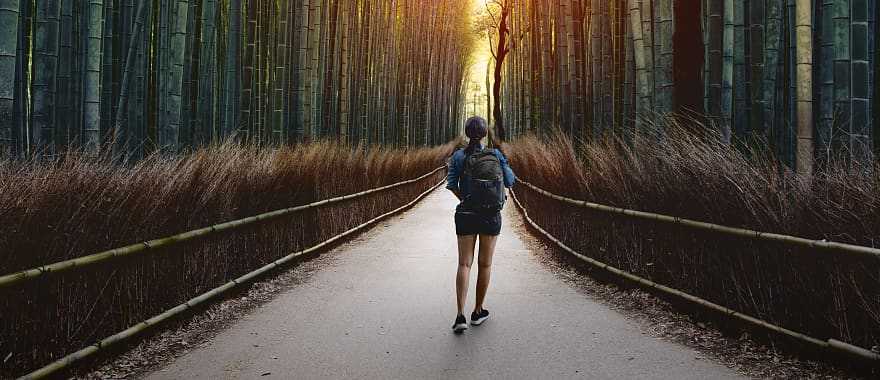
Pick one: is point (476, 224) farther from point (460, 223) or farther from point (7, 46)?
point (7, 46)

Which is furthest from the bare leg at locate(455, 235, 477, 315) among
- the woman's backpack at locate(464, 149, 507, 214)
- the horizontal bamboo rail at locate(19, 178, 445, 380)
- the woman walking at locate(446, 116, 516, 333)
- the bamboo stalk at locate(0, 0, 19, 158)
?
the bamboo stalk at locate(0, 0, 19, 158)

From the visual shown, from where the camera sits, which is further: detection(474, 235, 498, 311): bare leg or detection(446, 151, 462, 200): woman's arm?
detection(446, 151, 462, 200): woman's arm

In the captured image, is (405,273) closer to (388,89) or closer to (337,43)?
(337,43)

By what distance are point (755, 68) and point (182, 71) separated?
13.9ft

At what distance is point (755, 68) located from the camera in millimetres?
4746

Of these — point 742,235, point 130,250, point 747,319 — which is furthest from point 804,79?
point 130,250

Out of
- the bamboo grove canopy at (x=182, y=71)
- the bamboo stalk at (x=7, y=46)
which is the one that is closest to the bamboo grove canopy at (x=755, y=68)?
the bamboo grove canopy at (x=182, y=71)

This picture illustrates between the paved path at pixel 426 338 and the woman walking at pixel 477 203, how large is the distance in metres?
0.27

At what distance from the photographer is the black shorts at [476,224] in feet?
13.3

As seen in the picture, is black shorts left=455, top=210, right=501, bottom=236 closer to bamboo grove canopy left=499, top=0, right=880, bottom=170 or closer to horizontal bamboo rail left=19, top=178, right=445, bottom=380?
horizontal bamboo rail left=19, top=178, right=445, bottom=380

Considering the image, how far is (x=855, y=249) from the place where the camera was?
9.26ft

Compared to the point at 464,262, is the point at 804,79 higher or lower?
higher

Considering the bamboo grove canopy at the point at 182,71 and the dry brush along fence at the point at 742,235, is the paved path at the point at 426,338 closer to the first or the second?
the dry brush along fence at the point at 742,235

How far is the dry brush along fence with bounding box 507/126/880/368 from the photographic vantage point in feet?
9.59
